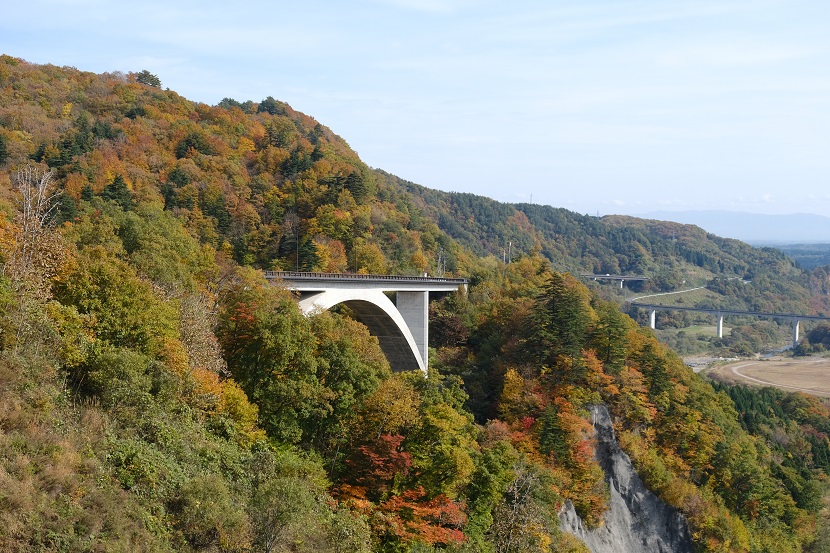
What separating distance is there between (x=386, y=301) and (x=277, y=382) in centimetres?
2142

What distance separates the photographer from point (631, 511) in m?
38.2

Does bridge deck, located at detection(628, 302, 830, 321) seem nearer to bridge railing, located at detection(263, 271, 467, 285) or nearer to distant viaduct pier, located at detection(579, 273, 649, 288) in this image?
distant viaduct pier, located at detection(579, 273, 649, 288)

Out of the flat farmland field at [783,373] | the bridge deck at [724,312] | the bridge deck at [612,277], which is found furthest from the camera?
the bridge deck at [612,277]

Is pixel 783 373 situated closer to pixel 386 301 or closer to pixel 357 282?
pixel 386 301

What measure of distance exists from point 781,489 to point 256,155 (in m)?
45.3

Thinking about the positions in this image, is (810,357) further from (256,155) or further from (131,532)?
(131,532)

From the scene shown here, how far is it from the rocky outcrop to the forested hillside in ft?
2.33

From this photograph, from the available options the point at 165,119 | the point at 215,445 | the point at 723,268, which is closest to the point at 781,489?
the point at 215,445

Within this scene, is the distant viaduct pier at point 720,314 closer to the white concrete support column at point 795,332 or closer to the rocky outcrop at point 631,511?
the white concrete support column at point 795,332

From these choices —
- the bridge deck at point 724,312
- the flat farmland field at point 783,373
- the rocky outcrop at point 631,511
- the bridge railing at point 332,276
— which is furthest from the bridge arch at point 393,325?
the bridge deck at point 724,312

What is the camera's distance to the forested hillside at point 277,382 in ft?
55.6

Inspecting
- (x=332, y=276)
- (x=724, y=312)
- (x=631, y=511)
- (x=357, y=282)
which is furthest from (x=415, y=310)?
(x=724, y=312)

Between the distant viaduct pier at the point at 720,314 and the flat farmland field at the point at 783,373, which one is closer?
the flat farmland field at the point at 783,373

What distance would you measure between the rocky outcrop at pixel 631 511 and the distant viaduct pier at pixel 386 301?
41.0 feet
